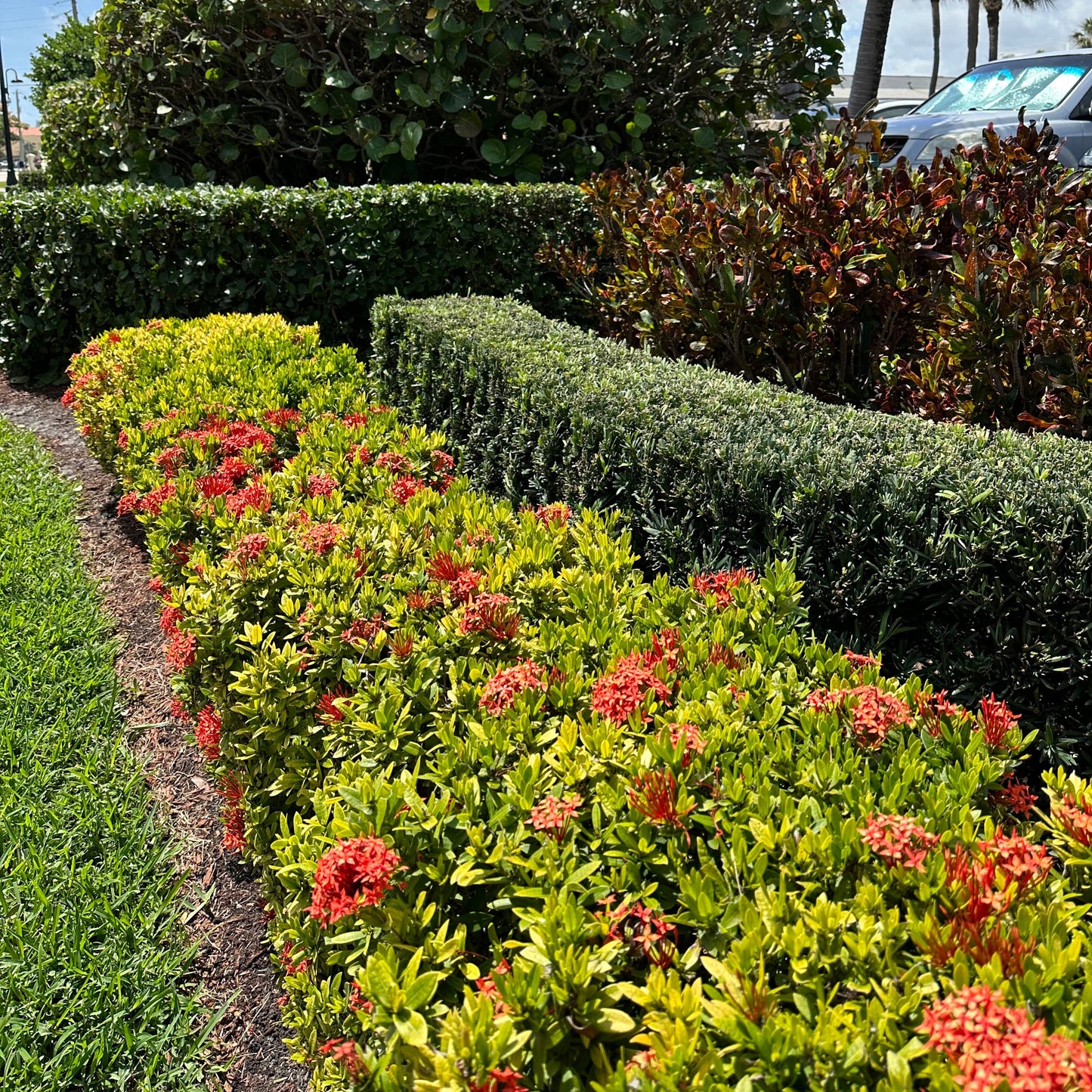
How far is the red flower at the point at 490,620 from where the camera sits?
85.9 inches

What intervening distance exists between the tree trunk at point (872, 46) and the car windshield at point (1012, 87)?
232cm

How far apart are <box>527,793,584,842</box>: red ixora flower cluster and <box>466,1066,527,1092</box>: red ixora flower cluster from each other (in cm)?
39

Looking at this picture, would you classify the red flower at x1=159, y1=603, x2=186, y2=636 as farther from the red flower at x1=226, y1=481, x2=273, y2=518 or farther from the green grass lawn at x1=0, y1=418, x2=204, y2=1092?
the green grass lawn at x1=0, y1=418, x2=204, y2=1092

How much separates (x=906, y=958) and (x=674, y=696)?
72 cm

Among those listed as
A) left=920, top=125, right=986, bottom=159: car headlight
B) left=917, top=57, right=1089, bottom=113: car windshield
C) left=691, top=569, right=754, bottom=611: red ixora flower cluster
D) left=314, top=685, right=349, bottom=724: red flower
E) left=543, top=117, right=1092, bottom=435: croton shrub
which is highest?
left=917, top=57, right=1089, bottom=113: car windshield

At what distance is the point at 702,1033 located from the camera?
124 cm

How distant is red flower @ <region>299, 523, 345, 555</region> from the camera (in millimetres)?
2652

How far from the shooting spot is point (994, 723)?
70.4 inches

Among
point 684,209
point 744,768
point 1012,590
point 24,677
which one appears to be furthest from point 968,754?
point 684,209

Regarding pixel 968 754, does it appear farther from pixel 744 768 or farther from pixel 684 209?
pixel 684 209

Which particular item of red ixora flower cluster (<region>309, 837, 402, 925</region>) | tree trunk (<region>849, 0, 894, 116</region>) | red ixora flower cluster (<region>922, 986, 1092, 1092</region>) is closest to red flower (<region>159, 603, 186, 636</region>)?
red ixora flower cluster (<region>309, 837, 402, 925</region>)

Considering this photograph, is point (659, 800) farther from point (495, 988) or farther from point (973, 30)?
point (973, 30)

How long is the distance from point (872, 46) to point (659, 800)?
14.2 m

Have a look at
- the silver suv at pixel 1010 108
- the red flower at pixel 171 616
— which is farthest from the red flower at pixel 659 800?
the silver suv at pixel 1010 108
